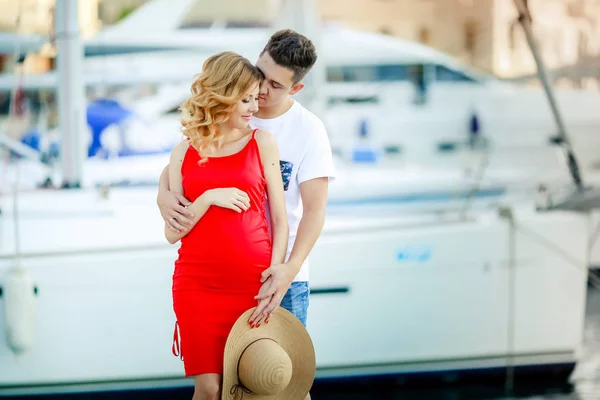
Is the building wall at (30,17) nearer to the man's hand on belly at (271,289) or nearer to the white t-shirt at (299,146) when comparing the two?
the white t-shirt at (299,146)

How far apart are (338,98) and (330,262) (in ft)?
21.0

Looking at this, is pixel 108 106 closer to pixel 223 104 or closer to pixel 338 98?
pixel 338 98

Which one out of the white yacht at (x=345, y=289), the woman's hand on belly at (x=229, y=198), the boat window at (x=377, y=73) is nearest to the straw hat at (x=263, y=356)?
the woman's hand on belly at (x=229, y=198)

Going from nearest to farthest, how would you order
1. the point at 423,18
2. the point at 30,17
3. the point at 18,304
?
the point at 18,304, the point at 30,17, the point at 423,18

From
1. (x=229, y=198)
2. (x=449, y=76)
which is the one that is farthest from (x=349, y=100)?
(x=229, y=198)

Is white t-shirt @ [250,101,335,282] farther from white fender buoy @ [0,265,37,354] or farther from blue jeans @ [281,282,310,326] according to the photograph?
white fender buoy @ [0,265,37,354]

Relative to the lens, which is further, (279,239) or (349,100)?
(349,100)

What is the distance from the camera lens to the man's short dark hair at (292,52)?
7.80 feet

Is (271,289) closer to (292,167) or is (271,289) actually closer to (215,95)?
(292,167)

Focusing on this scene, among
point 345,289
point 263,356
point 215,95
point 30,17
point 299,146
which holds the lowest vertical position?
point 345,289

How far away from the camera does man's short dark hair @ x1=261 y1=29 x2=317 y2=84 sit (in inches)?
93.6

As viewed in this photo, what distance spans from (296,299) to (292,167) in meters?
0.35

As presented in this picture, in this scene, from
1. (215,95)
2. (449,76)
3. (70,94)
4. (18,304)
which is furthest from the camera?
(449,76)

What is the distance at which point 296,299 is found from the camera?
2537 millimetres
